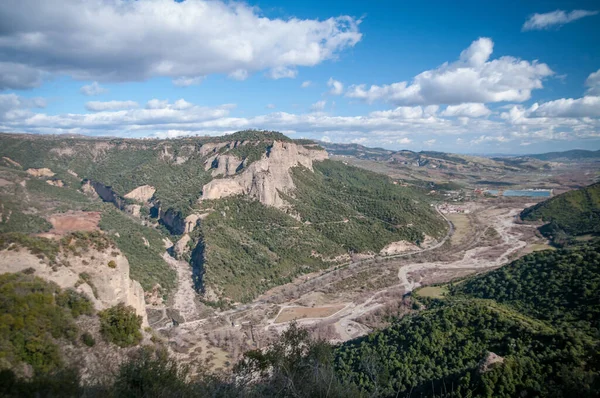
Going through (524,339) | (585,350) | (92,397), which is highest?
(92,397)

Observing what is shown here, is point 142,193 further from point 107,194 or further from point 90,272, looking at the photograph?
point 90,272

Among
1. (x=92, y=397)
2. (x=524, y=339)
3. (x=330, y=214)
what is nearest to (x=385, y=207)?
(x=330, y=214)

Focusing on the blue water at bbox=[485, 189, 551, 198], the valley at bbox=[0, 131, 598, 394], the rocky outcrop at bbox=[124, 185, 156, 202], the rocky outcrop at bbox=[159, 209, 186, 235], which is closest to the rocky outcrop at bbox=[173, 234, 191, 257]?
the valley at bbox=[0, 131, 598, 394]

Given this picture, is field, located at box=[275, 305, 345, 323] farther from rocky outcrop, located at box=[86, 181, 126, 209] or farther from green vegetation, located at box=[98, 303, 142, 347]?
rocky outcrop, located at box=[86, 181, 126, 209]

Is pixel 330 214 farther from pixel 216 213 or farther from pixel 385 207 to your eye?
pixel 216 213

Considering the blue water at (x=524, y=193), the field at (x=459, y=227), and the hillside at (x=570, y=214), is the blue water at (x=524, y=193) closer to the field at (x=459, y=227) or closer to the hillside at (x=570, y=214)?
the hillside at (x=570, y=214)

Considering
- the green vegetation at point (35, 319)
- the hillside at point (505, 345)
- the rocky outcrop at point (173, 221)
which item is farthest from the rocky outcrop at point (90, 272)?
the rocky outcrop at point (173, 221)

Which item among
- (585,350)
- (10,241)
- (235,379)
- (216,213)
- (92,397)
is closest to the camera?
(92,397)
